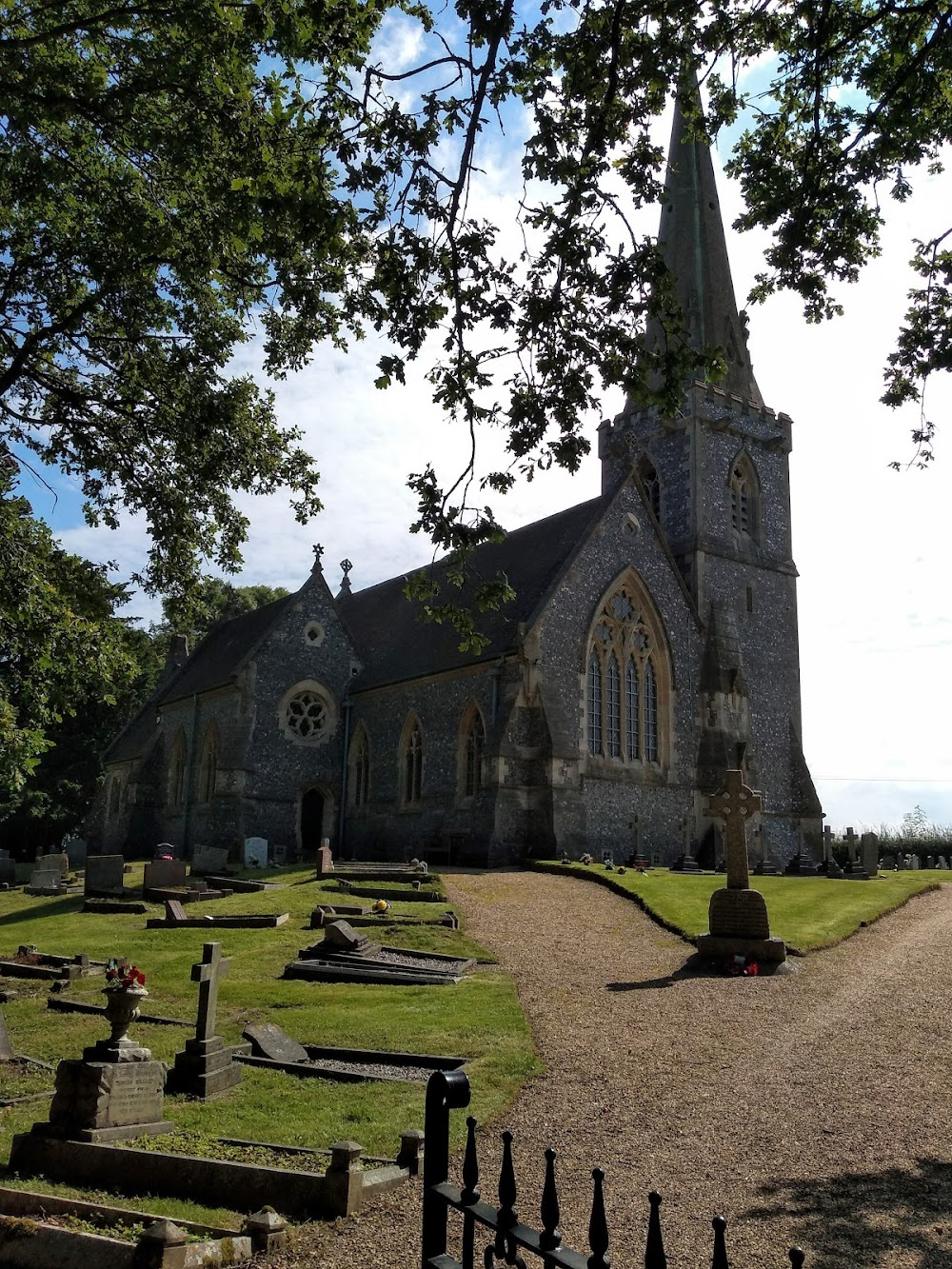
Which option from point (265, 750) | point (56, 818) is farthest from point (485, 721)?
point (56, 818)

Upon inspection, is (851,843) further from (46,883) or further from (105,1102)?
(105,1102)

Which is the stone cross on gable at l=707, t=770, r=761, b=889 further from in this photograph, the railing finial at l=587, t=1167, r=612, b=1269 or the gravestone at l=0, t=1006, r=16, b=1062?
the railing finial at l=587, t=1167, r=612, b=1269

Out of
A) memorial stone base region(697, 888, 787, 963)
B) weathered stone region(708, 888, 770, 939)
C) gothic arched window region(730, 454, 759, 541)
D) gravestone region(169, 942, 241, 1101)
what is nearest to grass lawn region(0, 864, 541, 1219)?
gravestone region(169, 942, 241, 1101)

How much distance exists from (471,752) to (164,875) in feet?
29.9

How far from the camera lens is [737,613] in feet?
110

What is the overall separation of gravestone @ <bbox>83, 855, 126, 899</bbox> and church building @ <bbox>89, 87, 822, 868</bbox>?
719 centimetres

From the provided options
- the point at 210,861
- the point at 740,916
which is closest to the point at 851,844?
the point at 740,916

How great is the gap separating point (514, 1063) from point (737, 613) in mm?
26225

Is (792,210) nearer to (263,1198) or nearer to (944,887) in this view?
(263,1198)

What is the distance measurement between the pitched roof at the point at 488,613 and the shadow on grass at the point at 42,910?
11333 mm

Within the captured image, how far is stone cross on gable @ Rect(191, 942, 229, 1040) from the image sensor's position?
8516mm

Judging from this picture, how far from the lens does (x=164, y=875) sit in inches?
874

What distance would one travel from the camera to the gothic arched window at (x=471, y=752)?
27.8m

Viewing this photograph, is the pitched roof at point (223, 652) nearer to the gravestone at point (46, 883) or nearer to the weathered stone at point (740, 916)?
the gravestone at point (46, 883)
